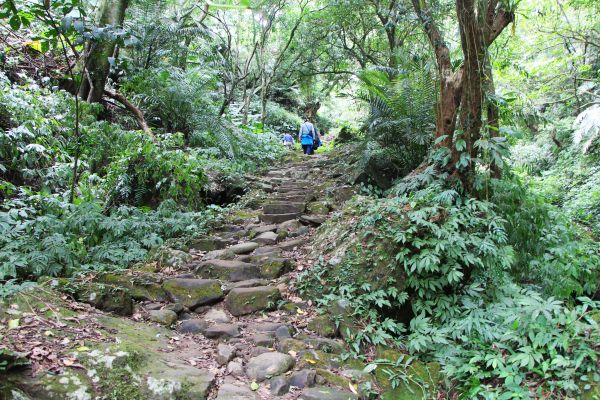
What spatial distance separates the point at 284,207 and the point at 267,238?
114cm

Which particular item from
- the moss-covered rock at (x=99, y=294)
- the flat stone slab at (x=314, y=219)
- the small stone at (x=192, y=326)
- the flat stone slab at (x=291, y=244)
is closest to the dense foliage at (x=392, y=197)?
the moss-covered rock at (x=99, y=294)

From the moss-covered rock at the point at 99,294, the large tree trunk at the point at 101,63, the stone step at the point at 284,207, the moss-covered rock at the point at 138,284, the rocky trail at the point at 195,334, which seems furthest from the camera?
the large tree trunk at the point at 101,63

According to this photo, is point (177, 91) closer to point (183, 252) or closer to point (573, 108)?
point (183, 252)

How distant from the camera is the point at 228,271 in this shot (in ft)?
14.2

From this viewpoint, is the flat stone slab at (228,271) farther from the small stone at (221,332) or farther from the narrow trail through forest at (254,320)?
the small stone at (221,332)

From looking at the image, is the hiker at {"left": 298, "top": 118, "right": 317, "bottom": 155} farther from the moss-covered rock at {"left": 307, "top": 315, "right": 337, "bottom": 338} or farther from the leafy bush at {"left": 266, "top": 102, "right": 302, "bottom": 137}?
the moss-covered rock at {"left": 307, "top": 315, "right": 337, "bottom": 338}

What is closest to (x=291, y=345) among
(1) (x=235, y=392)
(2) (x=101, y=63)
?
(1) (x=235, y=392)

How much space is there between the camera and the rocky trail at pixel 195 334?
91.4 inches

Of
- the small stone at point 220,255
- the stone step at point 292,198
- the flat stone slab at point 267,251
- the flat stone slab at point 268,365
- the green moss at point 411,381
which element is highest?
the stone step at point 292,198

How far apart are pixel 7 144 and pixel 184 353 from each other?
12.9 ft

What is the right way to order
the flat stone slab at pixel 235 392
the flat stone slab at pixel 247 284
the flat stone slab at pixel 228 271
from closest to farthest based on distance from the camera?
1. the flat stone slab at pixel 235 392
2. the flat stone slab at pixel 247 284
3. the flat stone slab at pixel 228 271

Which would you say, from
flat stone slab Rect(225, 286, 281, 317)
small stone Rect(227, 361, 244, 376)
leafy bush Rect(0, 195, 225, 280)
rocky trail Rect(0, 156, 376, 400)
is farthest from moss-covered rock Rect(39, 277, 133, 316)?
small stone Rect(227, 361, 244, 376)

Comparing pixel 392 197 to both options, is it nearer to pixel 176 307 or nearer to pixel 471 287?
pixel 471 287

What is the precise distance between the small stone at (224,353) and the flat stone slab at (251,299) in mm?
616
